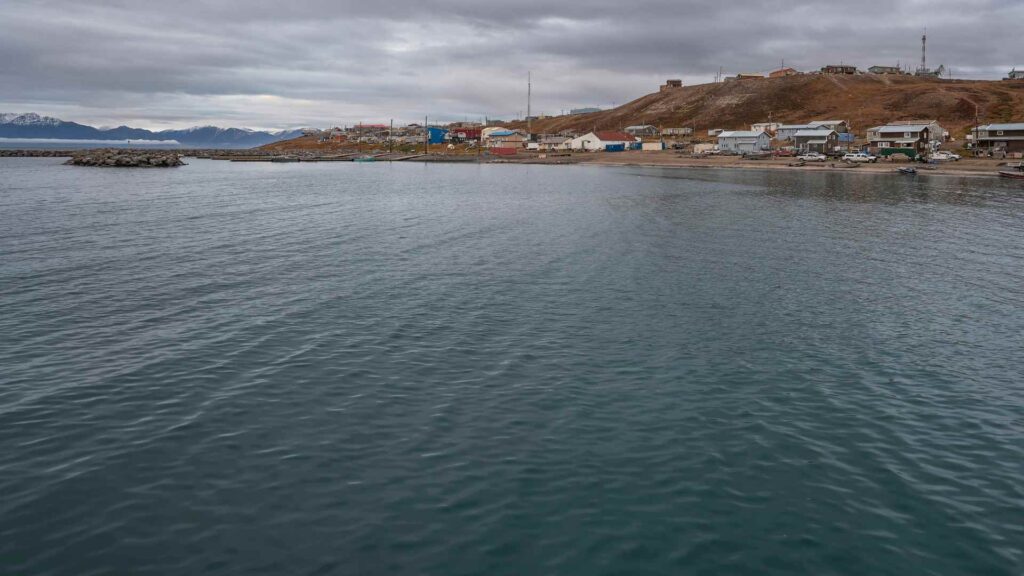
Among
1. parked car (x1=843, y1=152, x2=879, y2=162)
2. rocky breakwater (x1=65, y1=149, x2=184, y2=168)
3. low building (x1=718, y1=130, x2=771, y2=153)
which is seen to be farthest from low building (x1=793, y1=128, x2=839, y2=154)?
rocky breakwater (x1=65, y1=149, x2=184, y2=168)

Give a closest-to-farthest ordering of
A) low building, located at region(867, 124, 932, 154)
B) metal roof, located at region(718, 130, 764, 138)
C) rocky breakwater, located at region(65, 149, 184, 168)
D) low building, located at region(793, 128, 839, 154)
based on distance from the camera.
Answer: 1. rocky breakwater, located at region(65, 149, 184, 168)
2. low building, located at region(867, 124, 932, 154)
3. low building, located at region(793, 128, 839, 154)
4. metal roof, located at region(718, 130, 764, 138)

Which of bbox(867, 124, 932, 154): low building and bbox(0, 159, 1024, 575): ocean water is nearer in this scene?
bbox(0, 159, 1024, 575): ocean water

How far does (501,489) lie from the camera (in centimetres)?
1568

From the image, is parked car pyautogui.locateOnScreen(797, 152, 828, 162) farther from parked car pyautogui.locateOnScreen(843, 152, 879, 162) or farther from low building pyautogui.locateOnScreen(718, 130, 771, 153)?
low building pyautogui.locateOnScreen(718, 130, 771, 153)

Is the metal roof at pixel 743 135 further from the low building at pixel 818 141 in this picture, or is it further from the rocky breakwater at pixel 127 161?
the rocky breakwater at pixel 127 161

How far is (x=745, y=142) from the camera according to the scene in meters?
192

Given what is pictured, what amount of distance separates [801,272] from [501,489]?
1202 inches

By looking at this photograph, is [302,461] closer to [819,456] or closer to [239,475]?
[239,475]

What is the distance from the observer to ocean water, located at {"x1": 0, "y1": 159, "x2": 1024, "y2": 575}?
44.8 ft

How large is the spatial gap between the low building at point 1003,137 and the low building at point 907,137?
35.8ft

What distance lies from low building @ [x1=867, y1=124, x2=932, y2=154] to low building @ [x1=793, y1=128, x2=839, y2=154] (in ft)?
35.7

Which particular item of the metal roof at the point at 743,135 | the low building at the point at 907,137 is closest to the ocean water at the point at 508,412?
the low building at the point at 907,137

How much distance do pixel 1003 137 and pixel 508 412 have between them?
180 metres

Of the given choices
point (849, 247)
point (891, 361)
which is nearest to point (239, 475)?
point (891, 361)
